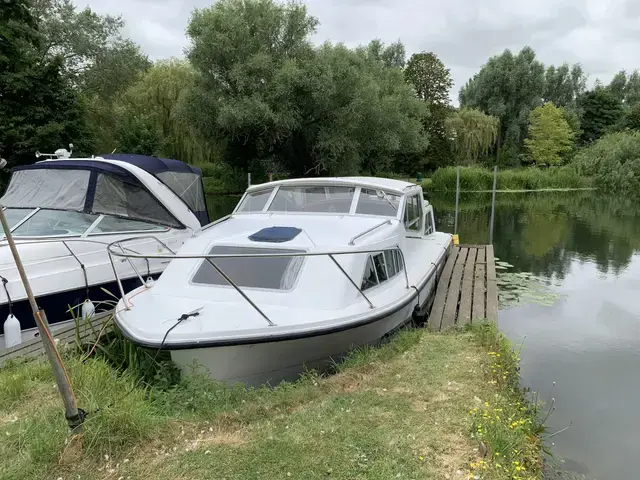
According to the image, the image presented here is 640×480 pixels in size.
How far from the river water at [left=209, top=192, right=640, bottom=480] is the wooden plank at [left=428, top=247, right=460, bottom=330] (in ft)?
3.88

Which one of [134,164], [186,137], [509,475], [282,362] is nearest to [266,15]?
[186,137]

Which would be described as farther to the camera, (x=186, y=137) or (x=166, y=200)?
(x=186, y=137)

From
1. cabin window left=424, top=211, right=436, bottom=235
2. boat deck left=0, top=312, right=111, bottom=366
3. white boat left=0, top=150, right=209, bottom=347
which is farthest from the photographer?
cabin window left=424, top=211, right=436, bottom=235

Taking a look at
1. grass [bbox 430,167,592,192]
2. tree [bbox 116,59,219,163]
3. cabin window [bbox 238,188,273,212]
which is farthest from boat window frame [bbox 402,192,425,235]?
grass [bbox 430,167,592,192]

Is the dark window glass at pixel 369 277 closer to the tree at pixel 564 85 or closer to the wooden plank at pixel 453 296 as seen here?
the wooden plank at pixel 453 296

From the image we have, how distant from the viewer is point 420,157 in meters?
38.8

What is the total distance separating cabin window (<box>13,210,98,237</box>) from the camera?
6.55 metres

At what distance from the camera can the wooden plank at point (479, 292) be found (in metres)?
6.44

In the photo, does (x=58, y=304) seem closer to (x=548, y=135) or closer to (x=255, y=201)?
(x=255, y=201)

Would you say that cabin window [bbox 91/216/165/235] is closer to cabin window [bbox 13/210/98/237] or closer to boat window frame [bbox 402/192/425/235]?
cabin window [bbox 13/210/98/237]

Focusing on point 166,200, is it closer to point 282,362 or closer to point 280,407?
point 282,362

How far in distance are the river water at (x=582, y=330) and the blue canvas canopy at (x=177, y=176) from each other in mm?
5775

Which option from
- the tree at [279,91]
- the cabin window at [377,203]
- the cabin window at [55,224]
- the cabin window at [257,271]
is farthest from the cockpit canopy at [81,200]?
the tree at [279,91]

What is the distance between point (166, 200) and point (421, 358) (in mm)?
5059
